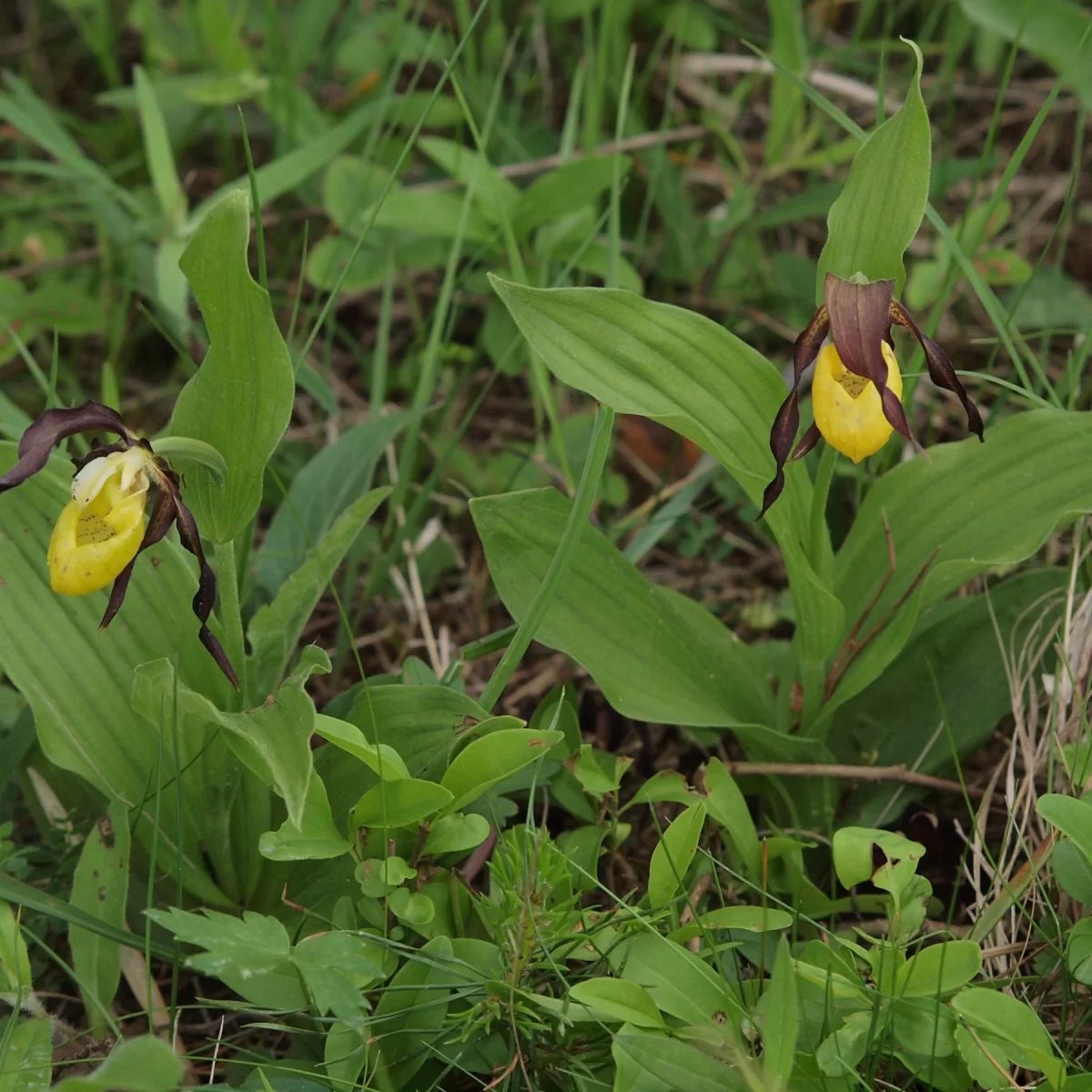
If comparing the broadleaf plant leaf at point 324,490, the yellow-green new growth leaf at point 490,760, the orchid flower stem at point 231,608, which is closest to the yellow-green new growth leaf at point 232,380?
the orchid flower stem at point 231,608

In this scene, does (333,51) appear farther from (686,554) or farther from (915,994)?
(915,994)

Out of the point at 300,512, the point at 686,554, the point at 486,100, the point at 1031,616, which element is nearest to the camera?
the point at 1031,616

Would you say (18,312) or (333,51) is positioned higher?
(333,51)

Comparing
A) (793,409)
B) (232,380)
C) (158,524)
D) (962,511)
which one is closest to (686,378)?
(793,409)

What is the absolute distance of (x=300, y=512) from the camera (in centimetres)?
181

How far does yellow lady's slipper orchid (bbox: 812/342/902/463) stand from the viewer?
3.83 feet

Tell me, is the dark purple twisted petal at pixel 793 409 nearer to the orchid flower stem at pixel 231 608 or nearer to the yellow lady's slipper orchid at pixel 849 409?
the yellow lady's slipper orchid at pixel 849 409

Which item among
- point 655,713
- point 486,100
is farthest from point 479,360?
point 655,713

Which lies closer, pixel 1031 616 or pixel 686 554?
pixel 1031 616

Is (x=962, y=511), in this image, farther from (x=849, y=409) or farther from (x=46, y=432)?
(x=46, y=432)

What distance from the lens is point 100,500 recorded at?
1.16 m

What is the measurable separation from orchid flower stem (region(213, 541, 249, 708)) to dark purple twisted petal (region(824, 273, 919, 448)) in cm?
73

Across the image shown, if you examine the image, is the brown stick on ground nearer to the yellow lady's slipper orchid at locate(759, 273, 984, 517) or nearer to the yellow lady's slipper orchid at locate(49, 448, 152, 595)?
the yellow lady's slipper orchid at locate(759, 273, 984, 517)

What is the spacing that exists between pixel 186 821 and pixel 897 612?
97 cm
